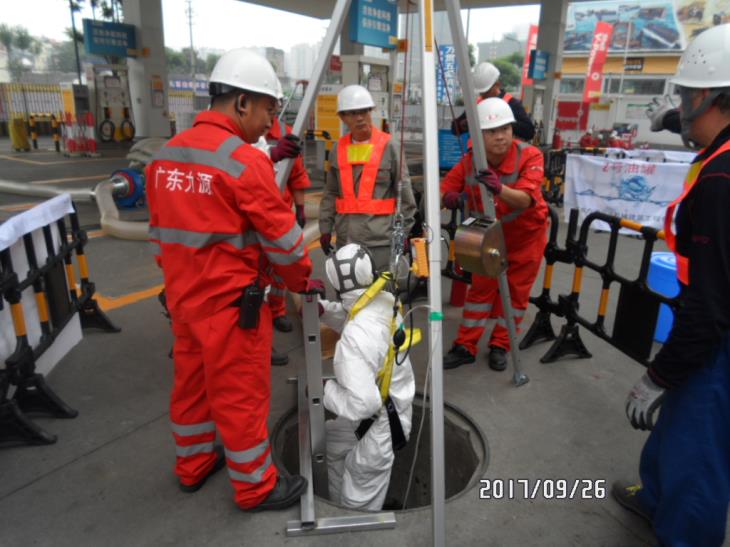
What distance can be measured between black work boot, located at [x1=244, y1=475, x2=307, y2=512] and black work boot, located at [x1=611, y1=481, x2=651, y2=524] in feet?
4.98

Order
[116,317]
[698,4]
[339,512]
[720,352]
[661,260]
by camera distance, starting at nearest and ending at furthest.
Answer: [720,352] < [339,512] < [661,260] < [116,317] < [698,4]

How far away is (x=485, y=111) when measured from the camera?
3.17m

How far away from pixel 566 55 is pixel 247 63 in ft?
164

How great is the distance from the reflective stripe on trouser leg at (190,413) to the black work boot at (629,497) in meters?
1.99

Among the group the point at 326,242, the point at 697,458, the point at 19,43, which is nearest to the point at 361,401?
the point at 697,458

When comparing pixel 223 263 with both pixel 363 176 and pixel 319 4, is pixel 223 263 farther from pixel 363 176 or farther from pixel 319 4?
pixel 319 4

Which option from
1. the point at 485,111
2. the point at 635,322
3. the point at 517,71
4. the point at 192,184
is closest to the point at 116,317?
the point at 192,184

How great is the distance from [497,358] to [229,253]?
239cm

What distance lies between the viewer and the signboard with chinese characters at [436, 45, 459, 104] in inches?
106

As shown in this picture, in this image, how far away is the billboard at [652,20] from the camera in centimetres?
3653

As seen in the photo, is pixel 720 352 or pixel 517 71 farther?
pixel 517 71

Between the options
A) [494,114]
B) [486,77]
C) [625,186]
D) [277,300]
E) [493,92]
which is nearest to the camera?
[494,114]

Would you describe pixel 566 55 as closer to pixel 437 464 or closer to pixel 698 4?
pixel 698 4

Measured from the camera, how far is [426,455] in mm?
3426
